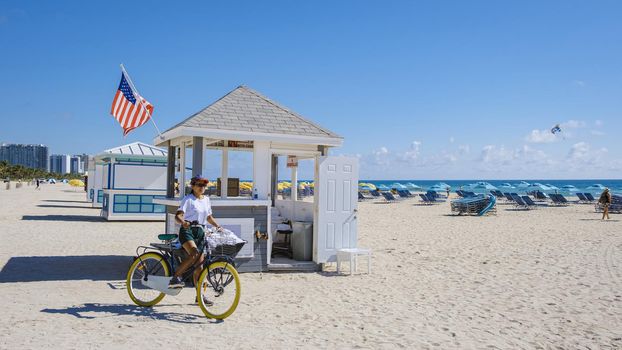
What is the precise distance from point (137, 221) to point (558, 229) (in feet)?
46.3

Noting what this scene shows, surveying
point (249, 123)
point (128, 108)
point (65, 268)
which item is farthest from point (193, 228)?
point (128, 108)

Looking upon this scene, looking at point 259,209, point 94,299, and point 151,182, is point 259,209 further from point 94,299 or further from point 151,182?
point 151,182

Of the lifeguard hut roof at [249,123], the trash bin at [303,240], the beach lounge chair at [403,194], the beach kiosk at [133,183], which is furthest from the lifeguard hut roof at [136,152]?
the beach lounge chair at [403,194]

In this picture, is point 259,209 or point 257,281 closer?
point 257,281

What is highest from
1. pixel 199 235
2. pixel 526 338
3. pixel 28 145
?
pixel 28 145

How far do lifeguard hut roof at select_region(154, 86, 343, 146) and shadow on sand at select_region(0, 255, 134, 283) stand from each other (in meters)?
2.38

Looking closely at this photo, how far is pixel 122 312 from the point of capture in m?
6.23

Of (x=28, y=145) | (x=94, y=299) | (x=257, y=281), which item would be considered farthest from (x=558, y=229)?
(x=28, y=145)

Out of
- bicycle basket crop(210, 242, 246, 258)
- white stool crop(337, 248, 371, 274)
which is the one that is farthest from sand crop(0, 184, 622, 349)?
bicycle basket crop(210, 242, 246, 258)

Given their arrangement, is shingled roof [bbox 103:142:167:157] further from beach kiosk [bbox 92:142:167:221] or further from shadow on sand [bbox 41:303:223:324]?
shadow on sand [bbox 41:303:223:324]

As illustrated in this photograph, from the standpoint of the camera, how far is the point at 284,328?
577 centimetres

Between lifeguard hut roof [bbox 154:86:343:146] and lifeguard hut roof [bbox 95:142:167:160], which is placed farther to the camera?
lifeguard hut roof [bbox 95:142:167:160]

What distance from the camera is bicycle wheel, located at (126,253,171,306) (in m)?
6.57

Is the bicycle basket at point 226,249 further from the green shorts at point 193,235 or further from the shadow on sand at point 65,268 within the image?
the shadow on sand at point 65,268
